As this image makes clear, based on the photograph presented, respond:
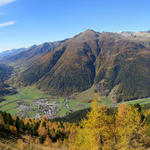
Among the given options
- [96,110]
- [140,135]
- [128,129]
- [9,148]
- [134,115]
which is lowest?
[9,148]

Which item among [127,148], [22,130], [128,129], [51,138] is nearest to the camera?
[127,148]

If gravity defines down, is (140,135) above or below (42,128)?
above

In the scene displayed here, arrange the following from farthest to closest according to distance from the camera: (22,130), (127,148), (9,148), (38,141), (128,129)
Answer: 1. (22,130)
2. (38,141)
3. (9,148)
4. (128,129)
5. (127,148)

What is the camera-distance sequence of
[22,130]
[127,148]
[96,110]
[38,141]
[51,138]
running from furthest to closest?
1. [22,130]
2. [51,138]
3. [38,141]
4. [127,148]
5. [96,110]

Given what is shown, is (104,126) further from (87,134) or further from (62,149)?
(62,149)

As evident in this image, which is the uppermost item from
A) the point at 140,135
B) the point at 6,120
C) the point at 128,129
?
the point at 128,129

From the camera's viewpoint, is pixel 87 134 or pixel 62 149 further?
pixel 62 149

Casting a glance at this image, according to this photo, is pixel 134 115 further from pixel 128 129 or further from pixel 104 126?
pixel 104 126

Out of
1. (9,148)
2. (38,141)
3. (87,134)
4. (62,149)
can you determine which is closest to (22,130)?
(38,141)

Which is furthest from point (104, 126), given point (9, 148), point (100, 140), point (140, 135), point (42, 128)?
point (42, 128)
